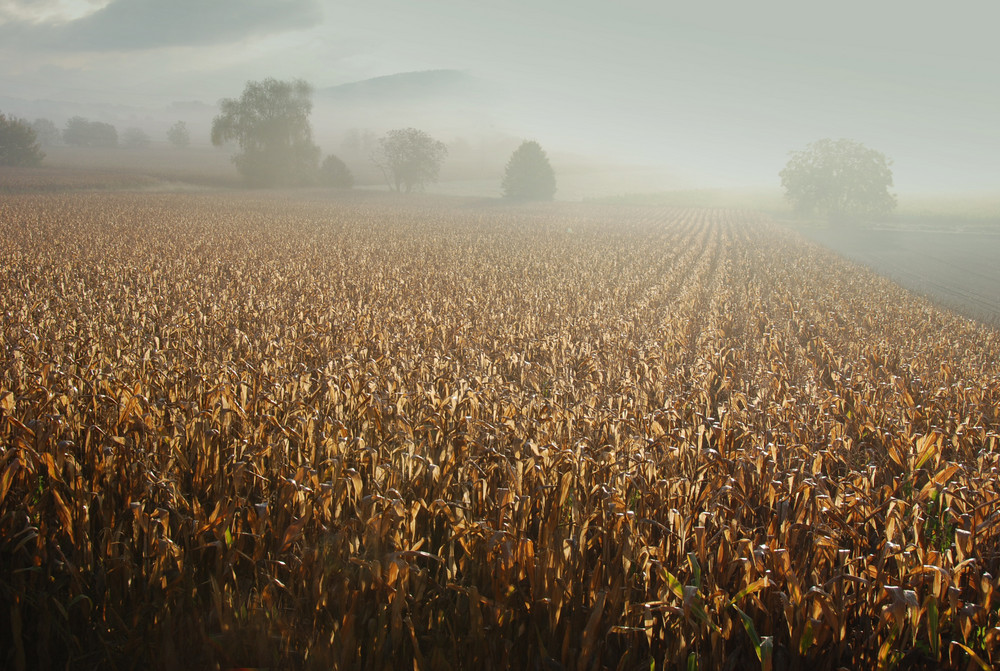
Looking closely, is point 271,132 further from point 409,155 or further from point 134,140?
point 134,140

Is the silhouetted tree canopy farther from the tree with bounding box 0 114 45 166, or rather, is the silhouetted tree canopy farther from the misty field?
the misty field

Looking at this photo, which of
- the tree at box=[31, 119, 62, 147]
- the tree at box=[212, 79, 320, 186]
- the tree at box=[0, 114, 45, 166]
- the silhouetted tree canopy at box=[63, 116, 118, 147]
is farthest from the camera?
the tree at box=[31, 119, 62, 147]

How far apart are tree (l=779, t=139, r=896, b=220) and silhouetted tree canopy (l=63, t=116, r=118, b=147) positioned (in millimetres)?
134316

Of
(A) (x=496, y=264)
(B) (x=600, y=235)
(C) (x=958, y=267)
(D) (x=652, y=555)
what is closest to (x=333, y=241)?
(A) (x=496, y=264)

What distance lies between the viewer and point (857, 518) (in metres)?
3.45

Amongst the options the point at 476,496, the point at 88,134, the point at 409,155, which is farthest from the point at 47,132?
the point at 476,496

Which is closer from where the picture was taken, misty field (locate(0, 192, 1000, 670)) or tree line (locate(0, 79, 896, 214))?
misty field (locate(0, 192, 1000, 670))

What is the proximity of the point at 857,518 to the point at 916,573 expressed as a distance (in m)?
0.94

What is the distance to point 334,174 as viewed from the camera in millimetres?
73750

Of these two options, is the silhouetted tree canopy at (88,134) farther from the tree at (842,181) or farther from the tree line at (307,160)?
the tree at (842,181)

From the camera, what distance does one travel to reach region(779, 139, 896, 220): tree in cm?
6775

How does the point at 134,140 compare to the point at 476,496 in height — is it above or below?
above

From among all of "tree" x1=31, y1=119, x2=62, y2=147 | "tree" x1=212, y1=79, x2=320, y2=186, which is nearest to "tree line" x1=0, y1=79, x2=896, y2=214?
"tree" x1=212, y1=79, x2=320, y2=186

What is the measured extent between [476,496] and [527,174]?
77166mm
